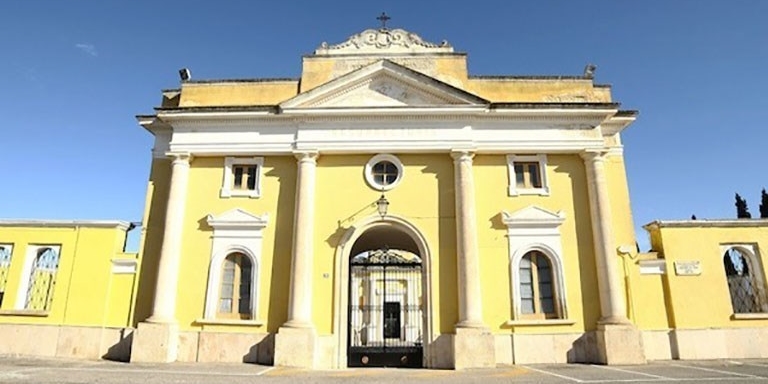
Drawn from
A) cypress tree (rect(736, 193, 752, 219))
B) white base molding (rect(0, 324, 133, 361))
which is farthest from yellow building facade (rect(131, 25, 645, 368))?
cypress tree (rect(736, 193, 752, 219))

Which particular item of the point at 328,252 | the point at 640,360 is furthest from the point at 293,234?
the point at 640,360

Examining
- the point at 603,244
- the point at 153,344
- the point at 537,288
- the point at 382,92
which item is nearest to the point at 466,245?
the point at 537,288

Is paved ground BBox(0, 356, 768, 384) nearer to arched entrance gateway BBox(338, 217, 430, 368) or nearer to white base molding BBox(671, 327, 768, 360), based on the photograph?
white base molding BBox(671, 327, 768, 360)

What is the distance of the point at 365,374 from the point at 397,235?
5.26 m

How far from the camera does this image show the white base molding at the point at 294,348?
41.0 feet

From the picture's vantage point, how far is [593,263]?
13680 millimetres

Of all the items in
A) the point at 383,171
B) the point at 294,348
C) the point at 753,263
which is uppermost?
the point at 383,171

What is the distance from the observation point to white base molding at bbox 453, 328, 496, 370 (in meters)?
12.3

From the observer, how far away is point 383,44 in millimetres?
15477

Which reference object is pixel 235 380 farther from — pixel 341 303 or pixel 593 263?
pixel 593 263

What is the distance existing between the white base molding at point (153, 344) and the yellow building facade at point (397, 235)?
0.04 metres

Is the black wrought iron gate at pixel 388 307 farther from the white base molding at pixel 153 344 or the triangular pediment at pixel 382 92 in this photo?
the white base molding at pixel 153 344

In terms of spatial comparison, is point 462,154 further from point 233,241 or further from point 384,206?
point 233,241

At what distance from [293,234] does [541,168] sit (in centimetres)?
768
